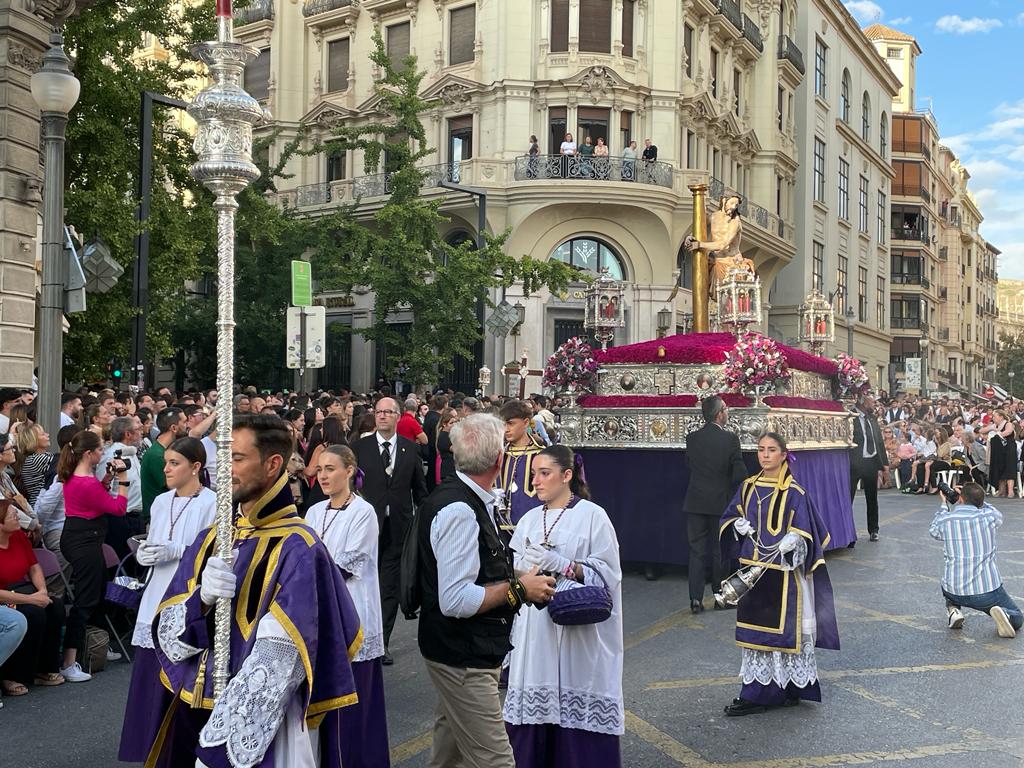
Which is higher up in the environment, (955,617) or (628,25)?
(628,25)

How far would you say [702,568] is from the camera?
10.0 metres

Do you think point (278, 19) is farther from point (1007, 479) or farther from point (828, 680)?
point (828, 680)

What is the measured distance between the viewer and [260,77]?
124 feet

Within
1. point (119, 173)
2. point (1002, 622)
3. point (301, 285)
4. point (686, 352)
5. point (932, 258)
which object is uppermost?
point (932, 258)

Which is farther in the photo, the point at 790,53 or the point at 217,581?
the point at 790,53

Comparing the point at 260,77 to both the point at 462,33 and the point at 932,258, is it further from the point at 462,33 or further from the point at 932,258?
the point at 932,258

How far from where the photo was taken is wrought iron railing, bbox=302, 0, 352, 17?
3572 centimetres

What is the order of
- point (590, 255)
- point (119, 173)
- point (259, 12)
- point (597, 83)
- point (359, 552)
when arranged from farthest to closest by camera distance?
point (259, 12) → point (590, 255) → point (597, 83) → point (119, 173) → point (359, 552)

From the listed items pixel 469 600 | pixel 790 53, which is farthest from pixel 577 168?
pixel 469 600

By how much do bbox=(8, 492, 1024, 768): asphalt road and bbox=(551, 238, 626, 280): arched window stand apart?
22.6m

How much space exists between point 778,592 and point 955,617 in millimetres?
3015

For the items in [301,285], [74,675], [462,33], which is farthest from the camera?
[462,33]

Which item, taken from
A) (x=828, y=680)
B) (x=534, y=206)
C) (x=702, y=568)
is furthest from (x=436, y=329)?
(x=828, y=680)

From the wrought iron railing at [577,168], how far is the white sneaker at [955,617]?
23032 mm
